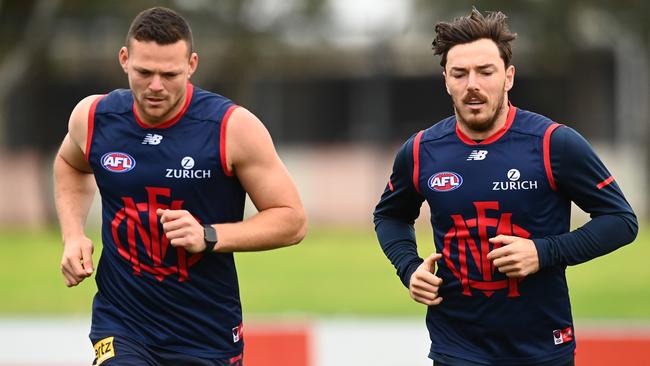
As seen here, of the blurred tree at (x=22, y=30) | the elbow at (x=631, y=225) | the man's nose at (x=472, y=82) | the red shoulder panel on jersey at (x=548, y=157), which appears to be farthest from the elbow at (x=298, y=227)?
the blurred tree at (x=22, y=30)

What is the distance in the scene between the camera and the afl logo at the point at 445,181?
5.19 meters

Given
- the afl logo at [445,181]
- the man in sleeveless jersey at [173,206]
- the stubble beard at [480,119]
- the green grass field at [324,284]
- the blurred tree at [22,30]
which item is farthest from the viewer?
the blurred tree at [22,30]

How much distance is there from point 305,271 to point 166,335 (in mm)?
13191

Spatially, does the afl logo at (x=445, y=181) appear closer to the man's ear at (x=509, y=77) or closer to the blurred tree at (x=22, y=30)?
the man's ear at (x=509, y=77)

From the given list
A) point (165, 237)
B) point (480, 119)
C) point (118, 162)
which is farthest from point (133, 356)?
point (480, 119)

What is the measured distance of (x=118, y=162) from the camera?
548cm

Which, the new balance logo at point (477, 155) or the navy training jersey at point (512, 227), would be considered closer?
the navy training jersey at point (512, 227)

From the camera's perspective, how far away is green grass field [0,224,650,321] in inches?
551

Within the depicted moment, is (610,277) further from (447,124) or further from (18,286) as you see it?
(447,124)

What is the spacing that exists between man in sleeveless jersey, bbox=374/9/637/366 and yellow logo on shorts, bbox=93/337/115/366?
1317 mm

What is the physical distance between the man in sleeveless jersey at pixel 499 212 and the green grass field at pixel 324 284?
803cm

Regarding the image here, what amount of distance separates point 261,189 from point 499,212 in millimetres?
1040

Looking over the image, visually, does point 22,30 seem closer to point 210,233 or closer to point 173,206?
point 173,206

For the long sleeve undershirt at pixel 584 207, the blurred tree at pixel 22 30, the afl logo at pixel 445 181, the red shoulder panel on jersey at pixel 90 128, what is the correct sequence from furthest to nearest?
the blurred tree at pixel 22 30
the red shoulder panel on jersey at pixel 90 128
the afl logo at pixel 445 181
the long sleeve undershirt at pixel 584 207
